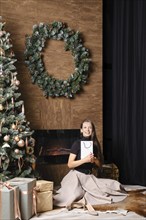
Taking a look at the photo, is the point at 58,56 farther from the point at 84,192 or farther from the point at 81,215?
the point at 81,215

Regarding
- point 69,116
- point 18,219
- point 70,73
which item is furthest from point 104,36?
point 18,219

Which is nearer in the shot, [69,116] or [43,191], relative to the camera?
[43,191]

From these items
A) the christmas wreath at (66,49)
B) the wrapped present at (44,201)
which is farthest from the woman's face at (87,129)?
the christmas wreath at (66,49)

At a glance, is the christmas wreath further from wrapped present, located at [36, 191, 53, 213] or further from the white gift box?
wrapped present, located at [36, 191, 53, 213]

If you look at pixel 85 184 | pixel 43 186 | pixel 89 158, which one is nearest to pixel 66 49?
pixel 89 158

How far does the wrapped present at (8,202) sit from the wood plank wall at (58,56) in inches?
68.8

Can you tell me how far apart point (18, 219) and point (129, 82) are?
2.79 meters

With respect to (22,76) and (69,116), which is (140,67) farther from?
(22,76)

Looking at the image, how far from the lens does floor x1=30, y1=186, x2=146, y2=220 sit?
138 inches

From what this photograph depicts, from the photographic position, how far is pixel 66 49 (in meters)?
5.12

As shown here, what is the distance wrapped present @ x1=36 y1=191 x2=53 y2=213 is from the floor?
0.06m

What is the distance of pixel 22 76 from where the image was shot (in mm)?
4918

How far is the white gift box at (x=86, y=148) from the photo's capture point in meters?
4.18

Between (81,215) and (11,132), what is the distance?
1.16m
